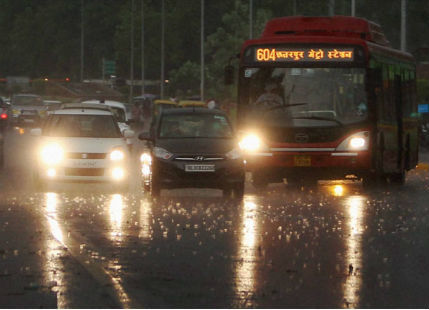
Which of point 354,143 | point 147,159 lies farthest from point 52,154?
point 354,143

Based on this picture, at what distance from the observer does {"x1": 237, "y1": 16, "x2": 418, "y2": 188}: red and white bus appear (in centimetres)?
2417

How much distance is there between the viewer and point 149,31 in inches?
6024

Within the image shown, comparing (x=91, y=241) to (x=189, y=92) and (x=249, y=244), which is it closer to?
(x=249, y=244)

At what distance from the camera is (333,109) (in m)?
24.3

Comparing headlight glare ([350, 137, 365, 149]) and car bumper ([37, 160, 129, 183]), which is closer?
car bumper ([37, 160, 129, 183])

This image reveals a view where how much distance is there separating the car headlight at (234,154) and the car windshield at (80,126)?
11.2 ft

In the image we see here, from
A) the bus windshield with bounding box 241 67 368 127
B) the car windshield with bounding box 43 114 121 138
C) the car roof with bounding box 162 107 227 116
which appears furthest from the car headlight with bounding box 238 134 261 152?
the car windshield with bounding box 43 114 121 138

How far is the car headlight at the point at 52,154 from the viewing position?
76.7ft

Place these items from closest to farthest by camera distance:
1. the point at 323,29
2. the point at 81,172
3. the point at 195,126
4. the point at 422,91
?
1. the point at 195,126
2. the point at 81,172
3. the point at 323,29
4. the point at 422,91

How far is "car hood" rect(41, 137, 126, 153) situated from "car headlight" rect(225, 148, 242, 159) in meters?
2.82

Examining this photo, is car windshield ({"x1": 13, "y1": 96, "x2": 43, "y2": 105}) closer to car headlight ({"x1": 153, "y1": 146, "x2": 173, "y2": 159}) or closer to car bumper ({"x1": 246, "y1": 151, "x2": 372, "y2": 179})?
car bumper ({"x1": 246, "y1": 151, "x2": 372, "y2": 179})

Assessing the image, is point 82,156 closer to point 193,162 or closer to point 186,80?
point 193,162

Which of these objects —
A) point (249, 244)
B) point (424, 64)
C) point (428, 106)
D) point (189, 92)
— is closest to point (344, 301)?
point (249, 244)

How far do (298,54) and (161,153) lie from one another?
4.18 m
